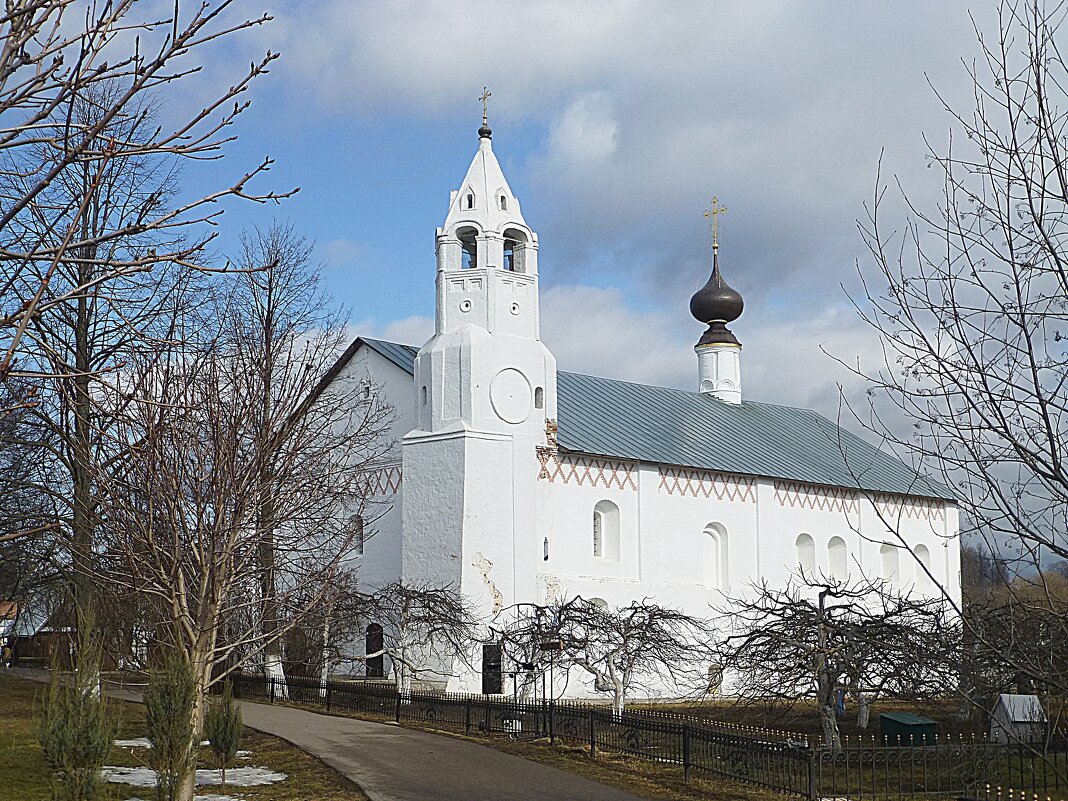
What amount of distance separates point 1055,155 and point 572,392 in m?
29.4

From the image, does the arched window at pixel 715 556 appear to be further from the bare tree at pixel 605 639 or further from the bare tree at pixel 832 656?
the bare tree at pixel 832 656

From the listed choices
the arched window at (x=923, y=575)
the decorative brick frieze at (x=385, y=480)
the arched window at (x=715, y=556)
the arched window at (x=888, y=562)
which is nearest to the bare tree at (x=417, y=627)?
the decorative brick frieze at (x=385, y=480)

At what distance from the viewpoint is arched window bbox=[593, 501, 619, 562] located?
104ft

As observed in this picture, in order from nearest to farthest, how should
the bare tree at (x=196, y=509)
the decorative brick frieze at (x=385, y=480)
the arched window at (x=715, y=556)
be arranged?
the bare tree at (x=196, y=509)
the decorative brick frieze at (x=385, y=480)
the arched window at (x=715, y=556)

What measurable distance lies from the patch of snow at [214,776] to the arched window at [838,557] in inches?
1041

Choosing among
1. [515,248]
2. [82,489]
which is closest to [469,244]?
[515,248]

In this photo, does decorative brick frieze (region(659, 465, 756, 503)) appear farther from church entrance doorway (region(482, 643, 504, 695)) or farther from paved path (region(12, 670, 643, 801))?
paved path (region(12, 670, 643, 801))

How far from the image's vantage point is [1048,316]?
5.80 m

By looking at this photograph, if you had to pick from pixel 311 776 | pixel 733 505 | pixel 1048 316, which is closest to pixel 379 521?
pixel 733 505

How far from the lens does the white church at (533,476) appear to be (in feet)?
95.6

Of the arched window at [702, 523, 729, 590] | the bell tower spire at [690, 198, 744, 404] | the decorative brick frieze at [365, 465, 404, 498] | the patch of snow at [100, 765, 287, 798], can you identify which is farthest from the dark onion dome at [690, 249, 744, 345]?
the patch of snow at [100, 765, 287, 798]

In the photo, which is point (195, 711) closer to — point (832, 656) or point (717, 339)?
point (832, 656)

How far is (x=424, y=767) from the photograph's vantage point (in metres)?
15.5

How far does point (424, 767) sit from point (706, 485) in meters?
20.2
